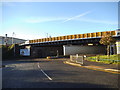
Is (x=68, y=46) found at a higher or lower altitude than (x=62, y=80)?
higher

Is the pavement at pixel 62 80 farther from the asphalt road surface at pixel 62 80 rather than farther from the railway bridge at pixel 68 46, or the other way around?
the railway bridge at pixel 68 46

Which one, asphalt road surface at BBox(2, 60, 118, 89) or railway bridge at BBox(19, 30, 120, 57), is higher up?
railway bridge at BBox(19, 30, 120, 57)

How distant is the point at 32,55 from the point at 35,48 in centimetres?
360

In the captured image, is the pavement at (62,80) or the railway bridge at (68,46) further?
the railway bridge at (68,46)

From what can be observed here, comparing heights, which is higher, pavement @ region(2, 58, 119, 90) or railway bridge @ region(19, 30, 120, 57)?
railway bridge @ region(19, 30, 120, 57)

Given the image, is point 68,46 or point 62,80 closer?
point 62,80

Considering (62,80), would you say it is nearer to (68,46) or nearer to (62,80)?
(62,80)

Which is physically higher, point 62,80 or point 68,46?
point 68,46

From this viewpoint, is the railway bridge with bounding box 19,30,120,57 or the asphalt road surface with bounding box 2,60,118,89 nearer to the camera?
the asphalt road surface with bounding box 2,60,118,89

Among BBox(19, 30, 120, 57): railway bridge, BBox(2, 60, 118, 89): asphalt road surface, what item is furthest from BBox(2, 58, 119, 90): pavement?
BBox(19, 30, 120, 57): railway bridge

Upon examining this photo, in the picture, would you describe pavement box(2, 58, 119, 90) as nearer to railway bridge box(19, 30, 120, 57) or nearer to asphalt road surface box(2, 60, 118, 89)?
asphalt road surface box(2, 60, 118, 89)

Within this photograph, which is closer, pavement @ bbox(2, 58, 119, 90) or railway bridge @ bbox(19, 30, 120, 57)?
pavement @ bbox(2, 58, 119, 90)

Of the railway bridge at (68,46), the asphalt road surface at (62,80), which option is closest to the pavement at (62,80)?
the asphalt road surface at (62,80)

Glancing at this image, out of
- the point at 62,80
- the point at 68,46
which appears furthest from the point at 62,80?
the point at 68,46
